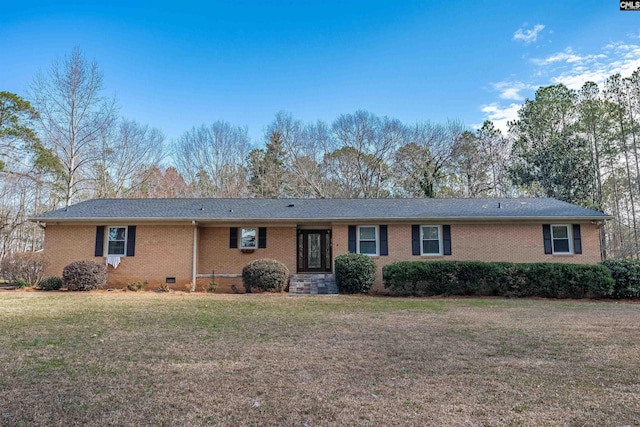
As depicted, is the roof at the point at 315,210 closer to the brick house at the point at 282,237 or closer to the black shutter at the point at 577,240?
the brick house at the point at 282,237

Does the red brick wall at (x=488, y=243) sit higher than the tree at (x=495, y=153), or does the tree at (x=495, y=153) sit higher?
the tree at (x=495, y=153)

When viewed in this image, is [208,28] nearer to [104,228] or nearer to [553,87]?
[104,228]

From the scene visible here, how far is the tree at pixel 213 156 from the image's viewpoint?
103 ft

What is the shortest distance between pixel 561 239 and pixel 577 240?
55 centimetres

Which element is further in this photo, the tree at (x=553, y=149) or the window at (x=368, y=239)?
the tree at (x=553, y=149)

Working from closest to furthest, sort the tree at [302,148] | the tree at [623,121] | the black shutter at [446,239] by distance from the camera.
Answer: the black shutter at [446,239] < the tree at [623,121] < the tree at [302,148]

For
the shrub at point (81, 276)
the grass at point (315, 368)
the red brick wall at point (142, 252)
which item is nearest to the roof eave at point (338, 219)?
the red brick wall at point (142, 252)

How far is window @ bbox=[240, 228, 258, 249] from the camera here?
1549cm

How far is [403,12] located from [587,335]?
12.9 meters

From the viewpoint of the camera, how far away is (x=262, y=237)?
1562 cm

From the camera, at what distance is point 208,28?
17.0 metres

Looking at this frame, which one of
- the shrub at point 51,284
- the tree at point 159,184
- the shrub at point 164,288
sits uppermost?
the tree at point 159,184

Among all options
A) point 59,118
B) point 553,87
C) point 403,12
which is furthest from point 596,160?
point 59,118

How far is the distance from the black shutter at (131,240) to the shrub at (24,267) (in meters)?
2.80
